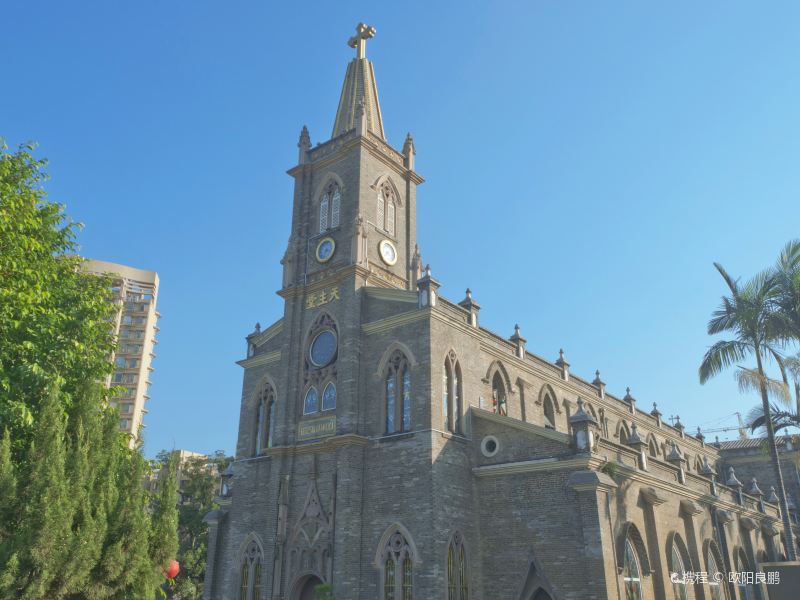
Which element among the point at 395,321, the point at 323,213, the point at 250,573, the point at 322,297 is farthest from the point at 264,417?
the point at 323,213

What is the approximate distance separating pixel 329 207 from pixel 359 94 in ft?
21.4

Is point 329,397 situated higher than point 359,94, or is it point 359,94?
point 359,94

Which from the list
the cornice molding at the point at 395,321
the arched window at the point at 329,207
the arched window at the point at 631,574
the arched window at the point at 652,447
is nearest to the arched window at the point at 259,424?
the cornice molding at the point at 395,321

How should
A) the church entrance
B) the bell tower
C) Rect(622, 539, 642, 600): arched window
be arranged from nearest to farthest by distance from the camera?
Rect(622, 539, 642, 600): arched window
the church entrance
the bell tower

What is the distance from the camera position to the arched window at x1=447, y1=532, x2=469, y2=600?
21.4m

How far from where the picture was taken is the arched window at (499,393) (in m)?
27.9

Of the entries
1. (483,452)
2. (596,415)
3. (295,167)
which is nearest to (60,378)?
(483,452)

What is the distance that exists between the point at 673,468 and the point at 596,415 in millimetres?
7579

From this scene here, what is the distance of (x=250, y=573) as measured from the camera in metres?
25.5

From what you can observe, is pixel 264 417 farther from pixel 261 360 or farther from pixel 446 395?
pixel 446 395

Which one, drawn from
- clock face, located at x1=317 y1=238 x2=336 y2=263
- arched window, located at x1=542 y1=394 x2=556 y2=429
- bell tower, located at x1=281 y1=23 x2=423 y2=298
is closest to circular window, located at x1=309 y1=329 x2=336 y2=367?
bell tower, located at x1=281 y1=23 x2=423 y2=298

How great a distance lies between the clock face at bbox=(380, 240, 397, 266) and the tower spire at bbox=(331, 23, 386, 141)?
5451 millimetres

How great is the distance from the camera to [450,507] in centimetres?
2241

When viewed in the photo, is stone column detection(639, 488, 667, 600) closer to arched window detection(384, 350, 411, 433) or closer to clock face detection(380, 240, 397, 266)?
arched window detection(384, 350, 411, 433)
